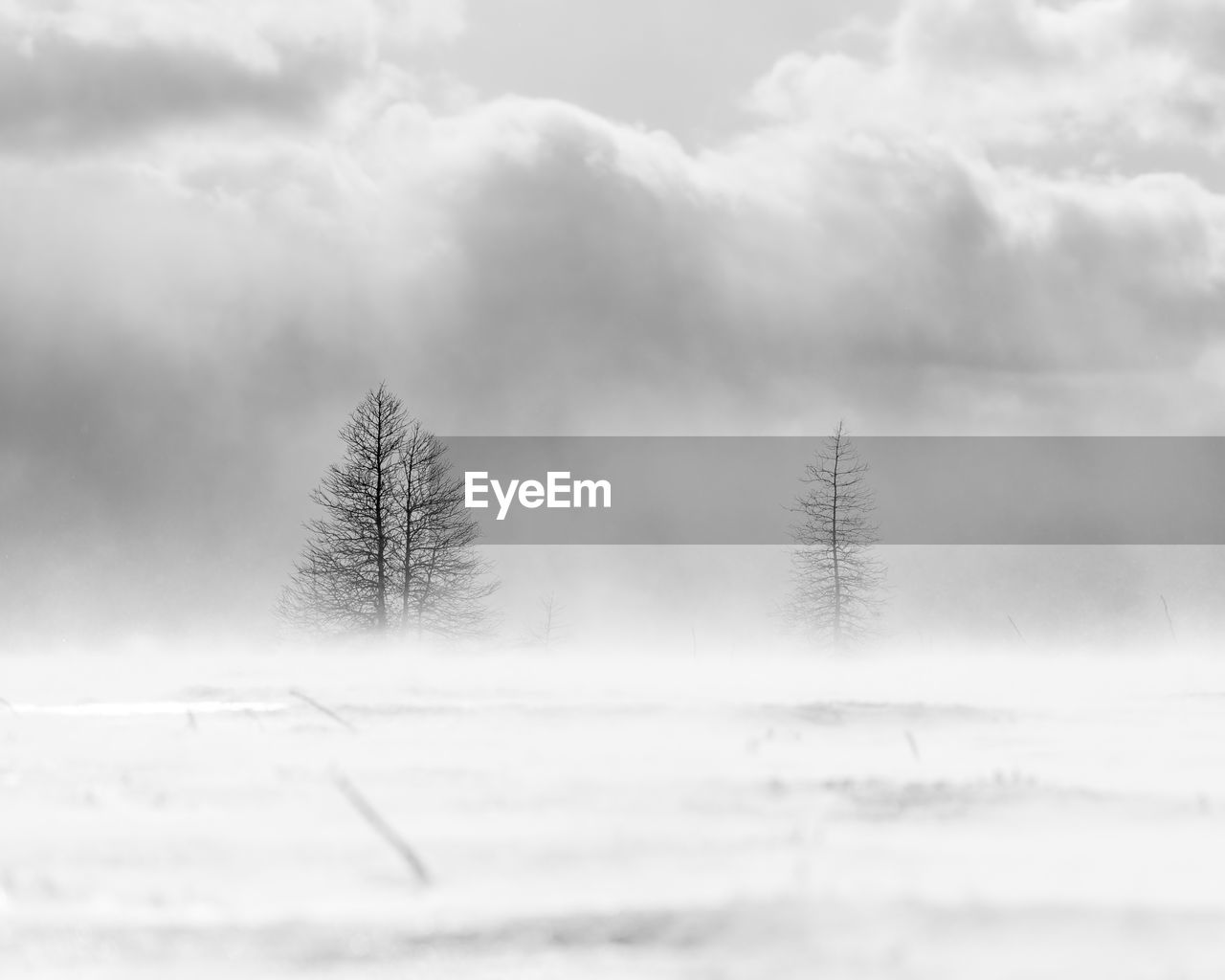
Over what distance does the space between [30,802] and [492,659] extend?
3.09 meters

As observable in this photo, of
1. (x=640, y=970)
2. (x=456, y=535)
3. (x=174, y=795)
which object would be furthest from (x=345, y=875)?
(x=456, y=535)

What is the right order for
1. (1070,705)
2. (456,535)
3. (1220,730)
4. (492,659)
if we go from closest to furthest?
(1220,730) < (1070,705) < (492,659) < (456,535)

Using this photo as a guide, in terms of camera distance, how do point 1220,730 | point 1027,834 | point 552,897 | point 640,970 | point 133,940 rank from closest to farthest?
point 640,970 → point 133,940 → point 552,897 → point 1027,834 → point 1220,730

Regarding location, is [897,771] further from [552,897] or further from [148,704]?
[148,704]

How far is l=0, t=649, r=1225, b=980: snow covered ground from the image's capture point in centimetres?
148

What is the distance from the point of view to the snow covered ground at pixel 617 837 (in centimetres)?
148

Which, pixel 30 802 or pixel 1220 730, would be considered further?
pixel 1220 730

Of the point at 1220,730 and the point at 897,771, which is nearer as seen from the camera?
the point at 897,771

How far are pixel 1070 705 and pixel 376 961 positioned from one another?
271cm

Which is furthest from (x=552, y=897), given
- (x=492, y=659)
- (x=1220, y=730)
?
(x=492, y=659)

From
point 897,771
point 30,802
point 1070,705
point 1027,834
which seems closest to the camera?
point 1027,834

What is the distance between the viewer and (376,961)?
1.45 meters

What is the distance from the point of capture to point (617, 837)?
6.40 ft

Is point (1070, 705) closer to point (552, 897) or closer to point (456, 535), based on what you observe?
point (552, 897)
